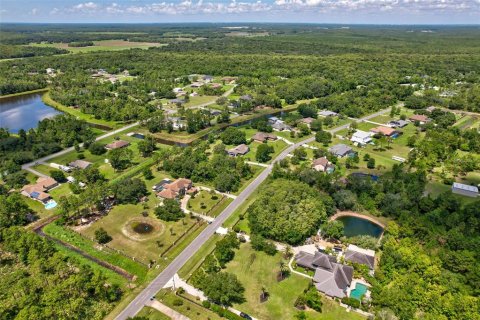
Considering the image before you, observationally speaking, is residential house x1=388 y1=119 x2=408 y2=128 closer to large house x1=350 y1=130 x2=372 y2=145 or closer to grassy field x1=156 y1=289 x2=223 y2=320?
large house x1=350 y1=130 x2=372 y2=145

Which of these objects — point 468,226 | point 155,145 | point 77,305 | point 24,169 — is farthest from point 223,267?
point 24,169

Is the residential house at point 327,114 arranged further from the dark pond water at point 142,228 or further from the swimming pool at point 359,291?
the swimming pool at point 359,291

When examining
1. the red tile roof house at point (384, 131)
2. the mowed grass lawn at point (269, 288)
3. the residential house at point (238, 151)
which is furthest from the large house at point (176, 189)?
the red tile roof house at point (384, 131)

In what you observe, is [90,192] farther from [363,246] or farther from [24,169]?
[363,246]

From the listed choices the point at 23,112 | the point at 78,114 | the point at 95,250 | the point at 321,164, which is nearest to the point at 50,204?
the point at 95,250

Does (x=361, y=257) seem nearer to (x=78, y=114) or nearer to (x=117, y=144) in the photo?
(x=117, y=144)
